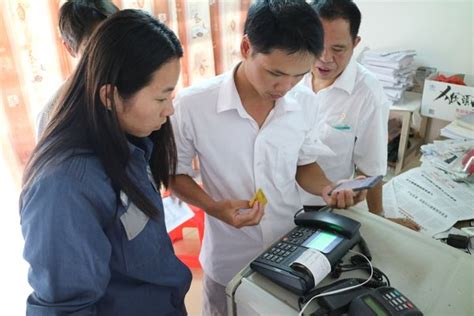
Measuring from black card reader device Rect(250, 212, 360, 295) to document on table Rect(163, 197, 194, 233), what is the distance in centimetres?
123

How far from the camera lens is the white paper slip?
68 cm

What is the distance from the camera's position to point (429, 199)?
142cm

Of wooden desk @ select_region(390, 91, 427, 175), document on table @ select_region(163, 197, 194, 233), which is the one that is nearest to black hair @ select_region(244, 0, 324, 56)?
document on table @ select_region(163, 197, 194, 233)

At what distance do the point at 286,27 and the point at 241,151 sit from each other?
1.17 feet

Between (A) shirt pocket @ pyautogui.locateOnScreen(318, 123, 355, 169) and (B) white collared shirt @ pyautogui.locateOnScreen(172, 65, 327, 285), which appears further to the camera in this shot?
(A) shirt pocket @ pyautogui.locateOnScreen(318, 123, 355, 169)

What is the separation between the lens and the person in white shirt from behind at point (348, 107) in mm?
1286

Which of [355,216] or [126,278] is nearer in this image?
[126,278]

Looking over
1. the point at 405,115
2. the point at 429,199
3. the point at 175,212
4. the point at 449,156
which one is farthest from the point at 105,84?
the point at 405,115

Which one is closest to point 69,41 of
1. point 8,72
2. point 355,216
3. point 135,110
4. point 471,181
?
point 8,72

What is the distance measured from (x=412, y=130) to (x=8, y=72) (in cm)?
247

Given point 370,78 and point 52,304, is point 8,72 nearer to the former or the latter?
point 52,304

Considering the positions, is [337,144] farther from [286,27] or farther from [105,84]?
[105,84]

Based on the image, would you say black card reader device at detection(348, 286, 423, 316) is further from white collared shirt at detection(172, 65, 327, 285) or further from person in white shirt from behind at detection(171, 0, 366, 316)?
white collared shirt at detection(172, 65, 327, 285)

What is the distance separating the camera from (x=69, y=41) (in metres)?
1.23
